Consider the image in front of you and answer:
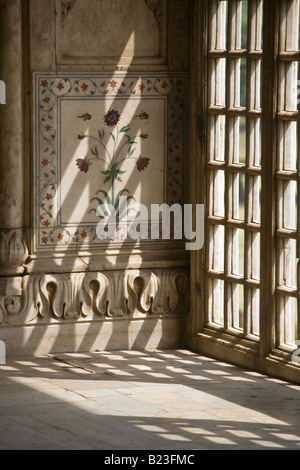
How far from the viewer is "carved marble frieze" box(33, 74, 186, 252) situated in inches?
253

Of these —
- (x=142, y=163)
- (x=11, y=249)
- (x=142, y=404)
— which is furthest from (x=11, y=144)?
(x=142, y=404)

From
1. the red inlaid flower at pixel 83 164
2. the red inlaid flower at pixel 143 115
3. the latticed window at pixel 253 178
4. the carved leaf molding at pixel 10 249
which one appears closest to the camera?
the latticed window at pixel 253 178

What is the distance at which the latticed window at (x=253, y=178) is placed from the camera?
5.92 metres

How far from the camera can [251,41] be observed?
6.11m

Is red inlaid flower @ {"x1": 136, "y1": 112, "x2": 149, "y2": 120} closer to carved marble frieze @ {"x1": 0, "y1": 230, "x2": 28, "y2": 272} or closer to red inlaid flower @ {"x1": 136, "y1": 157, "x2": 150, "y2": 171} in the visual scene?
red inlaid flower @ {"x1": 136, "y1": 157, "x2": 150, "y2": 171}

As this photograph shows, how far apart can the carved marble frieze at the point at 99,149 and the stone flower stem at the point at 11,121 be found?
0.11 metres

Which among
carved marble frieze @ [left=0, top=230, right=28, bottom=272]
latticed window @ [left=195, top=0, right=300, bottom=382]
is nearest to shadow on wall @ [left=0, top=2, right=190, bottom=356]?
carved marble frieze @ [left=0, top=230, right=28, bottom=272]

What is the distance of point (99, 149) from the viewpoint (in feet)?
21.5

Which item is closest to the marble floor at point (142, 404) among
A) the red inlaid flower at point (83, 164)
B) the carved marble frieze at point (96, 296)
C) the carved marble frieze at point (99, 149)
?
the carved marble frieze at point (96, 296)

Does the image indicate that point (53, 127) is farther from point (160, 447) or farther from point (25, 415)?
point (160, 447)

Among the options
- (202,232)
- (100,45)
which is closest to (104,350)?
(202,232)

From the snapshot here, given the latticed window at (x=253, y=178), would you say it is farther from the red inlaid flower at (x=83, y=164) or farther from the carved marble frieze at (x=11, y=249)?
the carved marble frieze at (x=11, y=249)

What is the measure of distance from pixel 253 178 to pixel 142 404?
1448 millimetres

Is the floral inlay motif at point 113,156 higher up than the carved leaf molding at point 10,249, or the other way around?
the floral inlay motif at point 113,156
